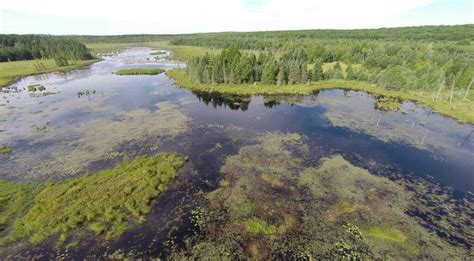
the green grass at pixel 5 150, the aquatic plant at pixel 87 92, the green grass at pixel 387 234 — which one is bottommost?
the green grass at pixel 387 234

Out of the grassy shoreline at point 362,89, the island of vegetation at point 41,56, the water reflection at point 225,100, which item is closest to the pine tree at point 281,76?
the grassy shoreline at point 362,89

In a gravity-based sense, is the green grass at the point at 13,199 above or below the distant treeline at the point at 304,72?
below

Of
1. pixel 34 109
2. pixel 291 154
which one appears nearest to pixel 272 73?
pixel 291 154

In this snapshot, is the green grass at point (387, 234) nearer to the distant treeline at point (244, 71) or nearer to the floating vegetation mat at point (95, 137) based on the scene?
the floating vegetation mat at point (95, 137)

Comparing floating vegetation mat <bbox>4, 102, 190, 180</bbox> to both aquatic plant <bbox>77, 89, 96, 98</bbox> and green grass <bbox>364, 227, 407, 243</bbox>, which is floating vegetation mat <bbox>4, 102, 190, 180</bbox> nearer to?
aquatic plant <bbox>77, 89, 96, 98</bbox>

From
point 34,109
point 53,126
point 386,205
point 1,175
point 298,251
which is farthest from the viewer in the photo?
point 34,109

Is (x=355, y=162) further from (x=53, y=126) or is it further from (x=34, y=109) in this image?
(x=34, y=109)

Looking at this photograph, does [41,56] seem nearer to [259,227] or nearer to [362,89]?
[362,89]

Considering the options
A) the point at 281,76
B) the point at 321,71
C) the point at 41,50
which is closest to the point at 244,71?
the point at 281,76
